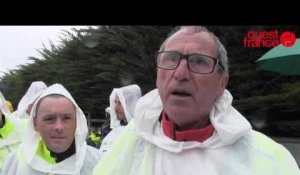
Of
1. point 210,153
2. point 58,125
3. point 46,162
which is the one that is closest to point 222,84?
point 210,153

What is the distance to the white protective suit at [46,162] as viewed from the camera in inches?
156

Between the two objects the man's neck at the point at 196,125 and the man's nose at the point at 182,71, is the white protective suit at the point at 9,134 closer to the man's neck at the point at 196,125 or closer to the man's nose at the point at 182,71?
the man's neck at the point at 196,125

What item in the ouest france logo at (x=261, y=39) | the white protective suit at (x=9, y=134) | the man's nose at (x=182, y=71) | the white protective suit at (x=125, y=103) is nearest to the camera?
the man's nose at (x=182, y=71)

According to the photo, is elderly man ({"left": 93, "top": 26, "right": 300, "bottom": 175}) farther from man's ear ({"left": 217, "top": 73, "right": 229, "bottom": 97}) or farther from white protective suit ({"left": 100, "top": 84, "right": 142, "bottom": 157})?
white protective suit ({"left": 100, "top": 84, "right": 142, "bottom": 157})

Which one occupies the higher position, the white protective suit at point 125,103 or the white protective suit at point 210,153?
the white protective suit at point 210,153

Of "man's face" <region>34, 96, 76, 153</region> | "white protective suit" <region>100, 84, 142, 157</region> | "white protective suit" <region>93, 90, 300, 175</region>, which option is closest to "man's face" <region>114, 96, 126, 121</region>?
"white protective suit" <region>100, 84, 142, 157</region>

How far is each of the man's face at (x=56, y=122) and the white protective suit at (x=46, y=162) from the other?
0.08 metres

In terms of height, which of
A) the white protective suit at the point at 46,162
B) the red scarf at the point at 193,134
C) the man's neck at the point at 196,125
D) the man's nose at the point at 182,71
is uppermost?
the man's nose at the point at 182,71

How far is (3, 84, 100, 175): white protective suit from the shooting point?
3975 millimetres

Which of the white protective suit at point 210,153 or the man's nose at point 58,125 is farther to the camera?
the man's nose at point 58,125

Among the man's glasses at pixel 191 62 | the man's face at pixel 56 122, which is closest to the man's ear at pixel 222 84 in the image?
the man's glasses at pixel 191 62

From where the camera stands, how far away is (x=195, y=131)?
2650mm

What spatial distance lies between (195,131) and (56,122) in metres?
1.53

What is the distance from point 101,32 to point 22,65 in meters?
16.6
